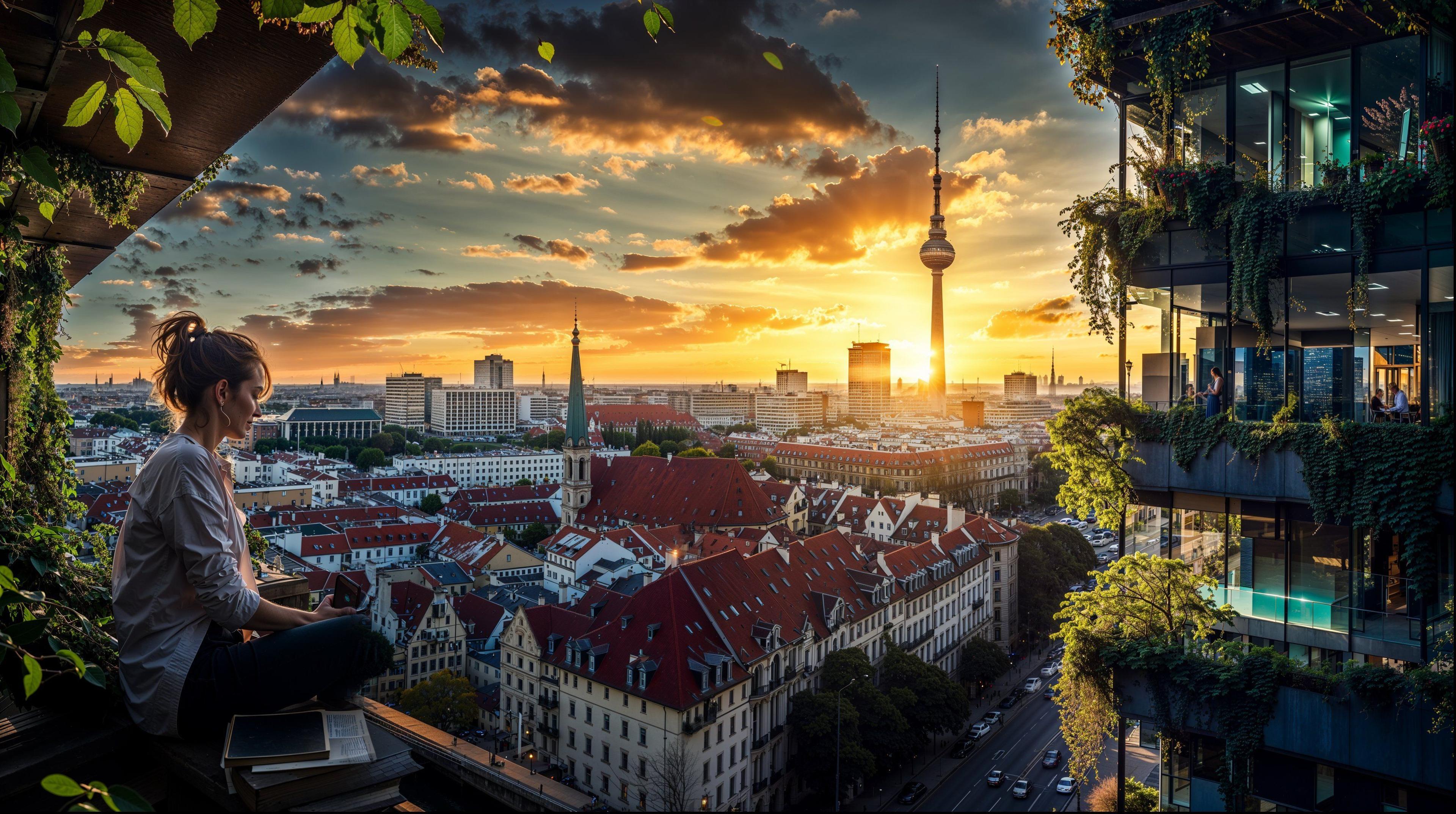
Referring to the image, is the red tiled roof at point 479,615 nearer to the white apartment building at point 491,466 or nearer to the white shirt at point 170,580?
the white shirt at point 170,580

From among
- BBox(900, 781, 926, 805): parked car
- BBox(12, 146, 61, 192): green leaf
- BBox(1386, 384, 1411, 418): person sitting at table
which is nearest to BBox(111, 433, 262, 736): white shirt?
BBox(12, 146, 61, 192): green leaf

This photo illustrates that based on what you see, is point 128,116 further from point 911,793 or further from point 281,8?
point 911,793

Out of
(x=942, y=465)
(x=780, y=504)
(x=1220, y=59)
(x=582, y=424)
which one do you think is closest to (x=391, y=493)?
(x=582, y=424)

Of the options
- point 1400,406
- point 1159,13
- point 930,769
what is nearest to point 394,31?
point 1400,406

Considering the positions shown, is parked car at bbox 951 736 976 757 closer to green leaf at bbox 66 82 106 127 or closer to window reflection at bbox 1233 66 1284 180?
window reflection at bbox 1233 66 1284 180

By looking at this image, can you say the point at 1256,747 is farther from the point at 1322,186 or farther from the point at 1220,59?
the point at 1220,59

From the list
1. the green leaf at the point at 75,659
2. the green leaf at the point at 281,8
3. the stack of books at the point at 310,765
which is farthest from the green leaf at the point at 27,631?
the green leaf at the point at 281,8

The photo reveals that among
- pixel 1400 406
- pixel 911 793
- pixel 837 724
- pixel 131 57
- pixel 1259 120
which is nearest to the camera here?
pixel 131 57
